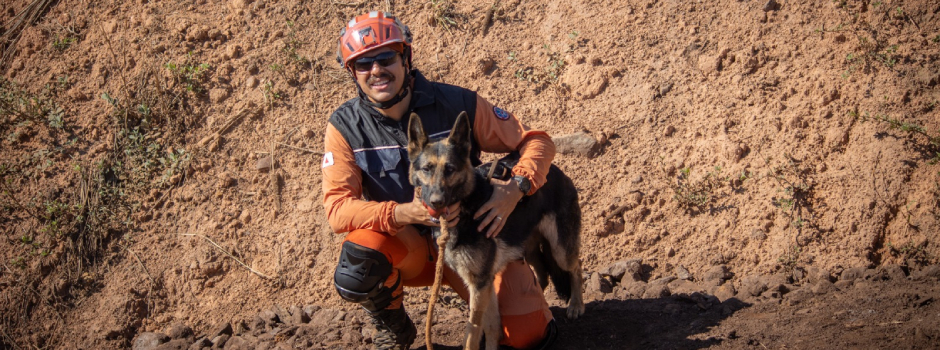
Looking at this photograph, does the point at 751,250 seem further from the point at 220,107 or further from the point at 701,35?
the point at 220,107

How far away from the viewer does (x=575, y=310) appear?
13.9ft

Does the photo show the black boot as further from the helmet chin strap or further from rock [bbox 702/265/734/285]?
rock [bbox 702/265/734/285]

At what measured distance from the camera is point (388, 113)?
12.2ft

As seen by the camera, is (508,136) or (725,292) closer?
(508,136)

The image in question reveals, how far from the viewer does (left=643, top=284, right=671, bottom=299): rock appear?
4.38m

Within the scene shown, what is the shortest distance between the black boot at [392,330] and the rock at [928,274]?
333 centimetres

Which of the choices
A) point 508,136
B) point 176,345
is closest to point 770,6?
point 508,136

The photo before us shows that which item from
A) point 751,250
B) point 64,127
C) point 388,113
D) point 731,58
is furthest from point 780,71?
point 64,127

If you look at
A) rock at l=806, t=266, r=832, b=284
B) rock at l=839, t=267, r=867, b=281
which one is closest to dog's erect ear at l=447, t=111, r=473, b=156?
rock at l=806, t=266, r=832, b=284

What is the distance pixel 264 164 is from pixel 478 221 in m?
2.91

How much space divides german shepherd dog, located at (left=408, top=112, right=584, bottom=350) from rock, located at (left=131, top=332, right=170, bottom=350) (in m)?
2.60

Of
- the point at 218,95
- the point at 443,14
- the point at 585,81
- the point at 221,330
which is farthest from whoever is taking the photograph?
the point at 443,14

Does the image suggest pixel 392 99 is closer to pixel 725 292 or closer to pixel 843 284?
pixel 725 292

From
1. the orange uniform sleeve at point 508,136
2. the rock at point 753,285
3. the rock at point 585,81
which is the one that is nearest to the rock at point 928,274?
the rock at point 753,285
